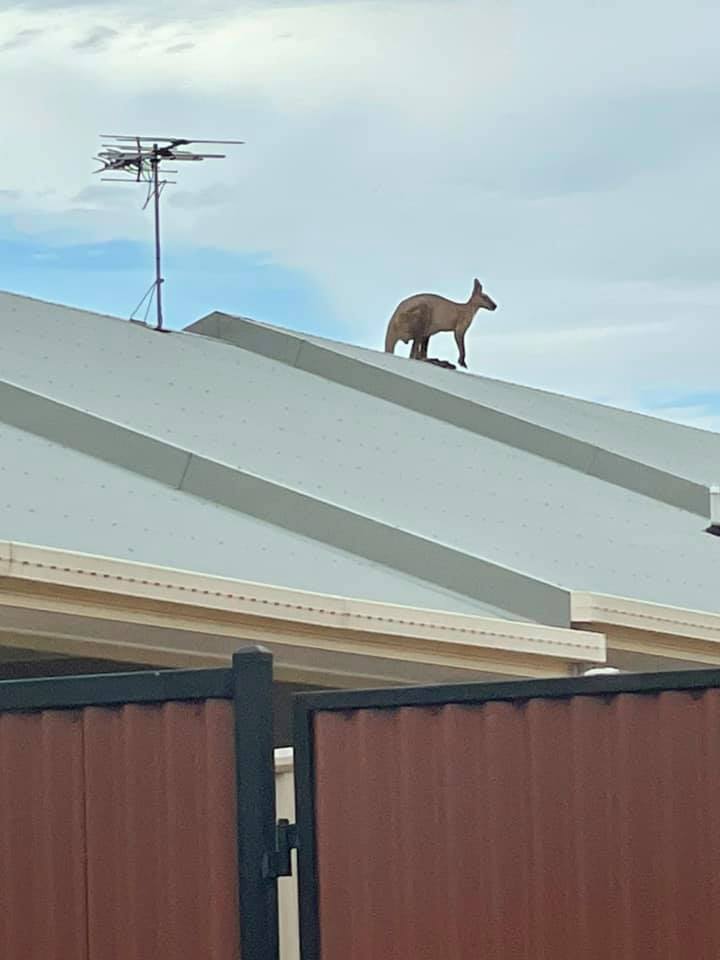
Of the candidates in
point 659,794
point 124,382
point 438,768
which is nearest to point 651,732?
point 659,794

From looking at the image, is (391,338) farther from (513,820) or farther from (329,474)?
(513,820)

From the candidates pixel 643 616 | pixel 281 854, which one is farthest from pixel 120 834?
pixel 643 616

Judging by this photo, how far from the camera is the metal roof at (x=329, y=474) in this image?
10539mm

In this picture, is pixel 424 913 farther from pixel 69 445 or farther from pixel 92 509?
pixel 69 445

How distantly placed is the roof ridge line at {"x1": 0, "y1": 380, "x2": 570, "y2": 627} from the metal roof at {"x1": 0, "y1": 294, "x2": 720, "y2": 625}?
0.04 feet

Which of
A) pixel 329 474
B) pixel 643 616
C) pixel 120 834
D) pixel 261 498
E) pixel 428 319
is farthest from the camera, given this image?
pixel 428 319

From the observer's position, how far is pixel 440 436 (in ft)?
52.2

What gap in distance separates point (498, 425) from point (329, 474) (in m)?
4.04

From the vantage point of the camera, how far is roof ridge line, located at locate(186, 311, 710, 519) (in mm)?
16328

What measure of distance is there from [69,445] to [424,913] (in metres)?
6.47

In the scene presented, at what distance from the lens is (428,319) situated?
20.4 metres

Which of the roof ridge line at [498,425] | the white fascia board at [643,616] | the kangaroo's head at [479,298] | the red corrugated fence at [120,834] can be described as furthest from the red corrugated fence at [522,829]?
the kangaroo's head at [479,298]

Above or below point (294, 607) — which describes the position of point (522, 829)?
below

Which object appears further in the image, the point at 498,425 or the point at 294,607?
the point at 498,425
